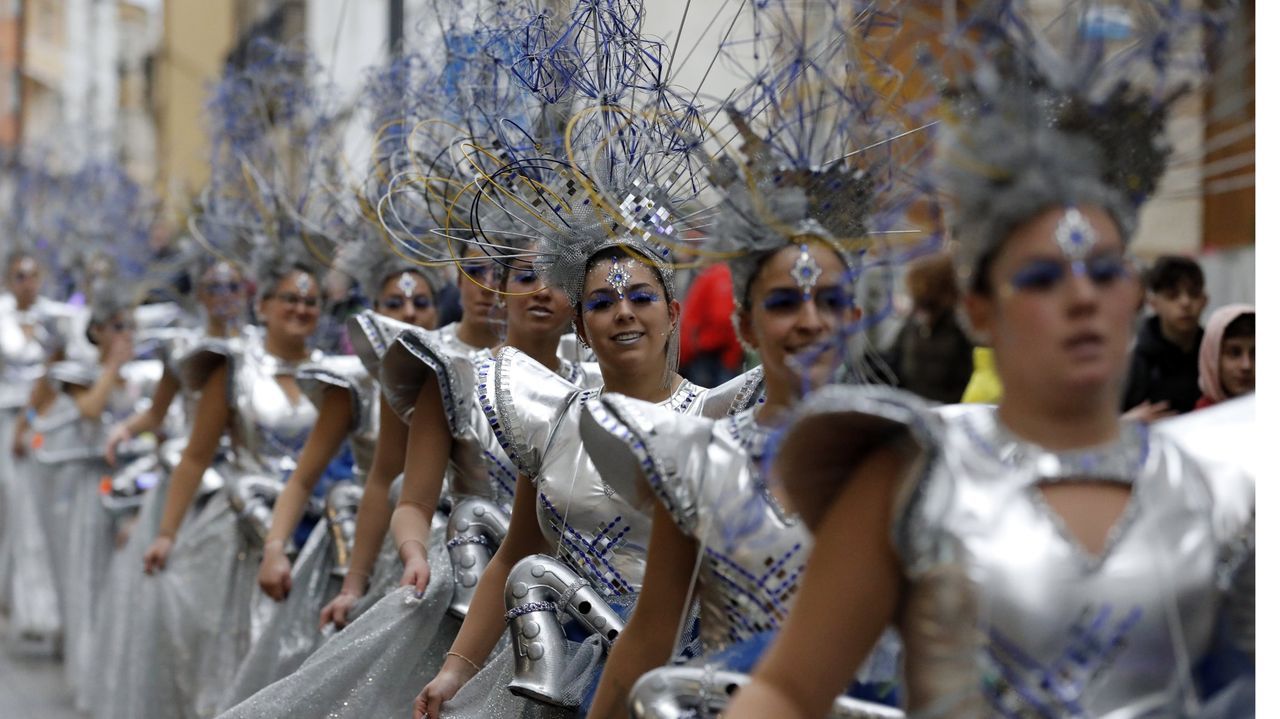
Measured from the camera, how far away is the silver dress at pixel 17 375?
10.2 metres

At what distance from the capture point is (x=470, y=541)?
14.8ft

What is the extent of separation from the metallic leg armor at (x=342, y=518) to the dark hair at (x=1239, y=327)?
2.51 metres

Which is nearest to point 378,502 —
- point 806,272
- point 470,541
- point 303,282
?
point 470,541

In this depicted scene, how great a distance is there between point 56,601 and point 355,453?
4477mm

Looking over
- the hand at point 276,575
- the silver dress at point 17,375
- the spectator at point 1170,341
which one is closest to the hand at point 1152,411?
the spectator at point 1170,341

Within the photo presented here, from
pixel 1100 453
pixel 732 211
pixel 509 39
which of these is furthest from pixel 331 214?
pixel 1100 453

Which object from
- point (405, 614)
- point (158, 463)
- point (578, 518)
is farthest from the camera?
point (158, 463)

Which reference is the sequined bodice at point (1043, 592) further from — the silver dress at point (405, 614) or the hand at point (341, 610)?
the hand at point (341, 610)

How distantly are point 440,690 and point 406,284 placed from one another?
230 cm

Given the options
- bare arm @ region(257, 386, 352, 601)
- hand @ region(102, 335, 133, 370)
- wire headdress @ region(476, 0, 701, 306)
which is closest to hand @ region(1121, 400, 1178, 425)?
wire headdress @ region(476, 0, 701, 306)

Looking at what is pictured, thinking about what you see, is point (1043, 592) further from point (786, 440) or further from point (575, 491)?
point (575, 491)

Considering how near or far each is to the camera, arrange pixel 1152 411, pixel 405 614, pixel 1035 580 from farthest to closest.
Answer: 1. pixel 1152 411
2. pixel 405 614
3. pixel 1035 580

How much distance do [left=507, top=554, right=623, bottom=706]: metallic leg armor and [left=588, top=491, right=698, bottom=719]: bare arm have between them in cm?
54
